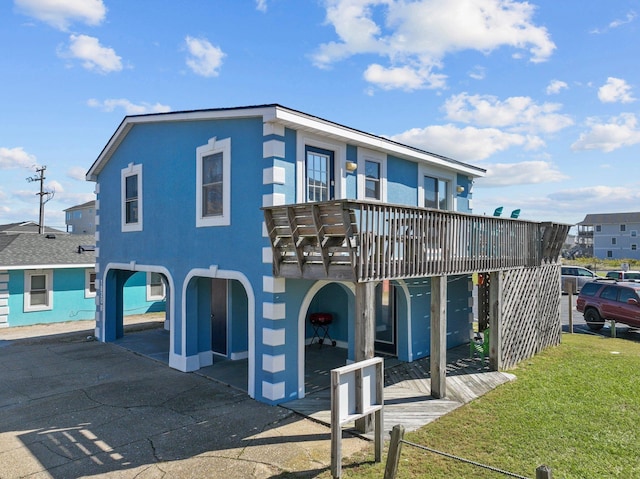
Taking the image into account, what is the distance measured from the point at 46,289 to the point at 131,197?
828 centimetres

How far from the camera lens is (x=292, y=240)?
7266 mm

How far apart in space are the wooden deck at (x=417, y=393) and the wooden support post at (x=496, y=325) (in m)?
0.28

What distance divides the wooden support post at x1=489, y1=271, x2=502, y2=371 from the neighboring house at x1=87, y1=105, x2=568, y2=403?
48mm

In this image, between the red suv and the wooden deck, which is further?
the red suv

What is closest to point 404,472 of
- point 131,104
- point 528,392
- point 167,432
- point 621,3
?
point 167,432

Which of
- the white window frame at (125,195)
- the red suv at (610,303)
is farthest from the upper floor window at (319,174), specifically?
the red suv at (610,303)

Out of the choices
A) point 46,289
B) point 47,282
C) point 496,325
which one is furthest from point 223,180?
point 46,289

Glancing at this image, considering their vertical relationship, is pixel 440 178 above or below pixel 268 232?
above

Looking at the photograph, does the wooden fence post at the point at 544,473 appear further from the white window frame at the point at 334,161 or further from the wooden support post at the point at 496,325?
the wooden support post at the point at 496,325

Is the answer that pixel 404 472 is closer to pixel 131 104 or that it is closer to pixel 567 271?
pixel 131 104

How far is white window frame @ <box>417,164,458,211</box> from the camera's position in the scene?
39.1ft

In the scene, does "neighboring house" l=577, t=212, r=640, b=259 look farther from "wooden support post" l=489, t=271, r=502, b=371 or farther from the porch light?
the porch light

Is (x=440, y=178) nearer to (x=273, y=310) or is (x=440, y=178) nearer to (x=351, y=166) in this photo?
(x=351, y=166)

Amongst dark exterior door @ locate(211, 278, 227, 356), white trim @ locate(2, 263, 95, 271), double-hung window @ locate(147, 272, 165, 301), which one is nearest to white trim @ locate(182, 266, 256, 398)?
dark exterior door @ locate(211, 278, 227, 356)
